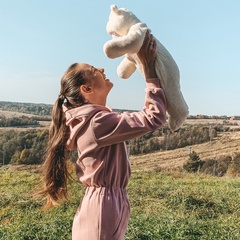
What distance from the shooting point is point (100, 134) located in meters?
0.99

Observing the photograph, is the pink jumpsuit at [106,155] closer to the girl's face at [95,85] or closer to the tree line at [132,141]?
the girl's face at [95,85]

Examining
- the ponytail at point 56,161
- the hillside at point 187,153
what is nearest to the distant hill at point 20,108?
the hillside at point 187,153

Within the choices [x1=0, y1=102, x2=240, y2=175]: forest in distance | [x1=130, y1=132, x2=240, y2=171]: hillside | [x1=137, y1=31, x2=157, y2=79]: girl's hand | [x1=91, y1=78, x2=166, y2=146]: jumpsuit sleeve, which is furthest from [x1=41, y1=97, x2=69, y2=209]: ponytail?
[x1=130, y1=132, x2=240, y2=171]: hillside

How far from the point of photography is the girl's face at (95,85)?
3.47 ft

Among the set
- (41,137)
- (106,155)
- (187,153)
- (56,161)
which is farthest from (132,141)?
(106,155)

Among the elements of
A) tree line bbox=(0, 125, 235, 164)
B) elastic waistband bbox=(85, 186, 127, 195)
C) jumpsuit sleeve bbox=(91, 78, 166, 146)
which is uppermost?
jumpsuit sleeve bbox=(91, 78, 166, 146)

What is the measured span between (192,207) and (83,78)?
3.03 m

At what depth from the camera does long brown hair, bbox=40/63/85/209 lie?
1.07 meters

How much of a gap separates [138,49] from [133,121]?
7.0 inches

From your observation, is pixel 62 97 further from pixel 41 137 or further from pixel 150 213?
pixel 41 137

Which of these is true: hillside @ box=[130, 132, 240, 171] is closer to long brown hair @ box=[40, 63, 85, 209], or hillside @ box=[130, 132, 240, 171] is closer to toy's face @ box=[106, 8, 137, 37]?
long brown hair @ box=[40, 63, 85, 209]

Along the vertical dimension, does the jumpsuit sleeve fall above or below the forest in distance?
above

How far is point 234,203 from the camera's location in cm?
394

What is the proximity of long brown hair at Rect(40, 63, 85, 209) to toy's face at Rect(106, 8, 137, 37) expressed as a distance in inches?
5.8
